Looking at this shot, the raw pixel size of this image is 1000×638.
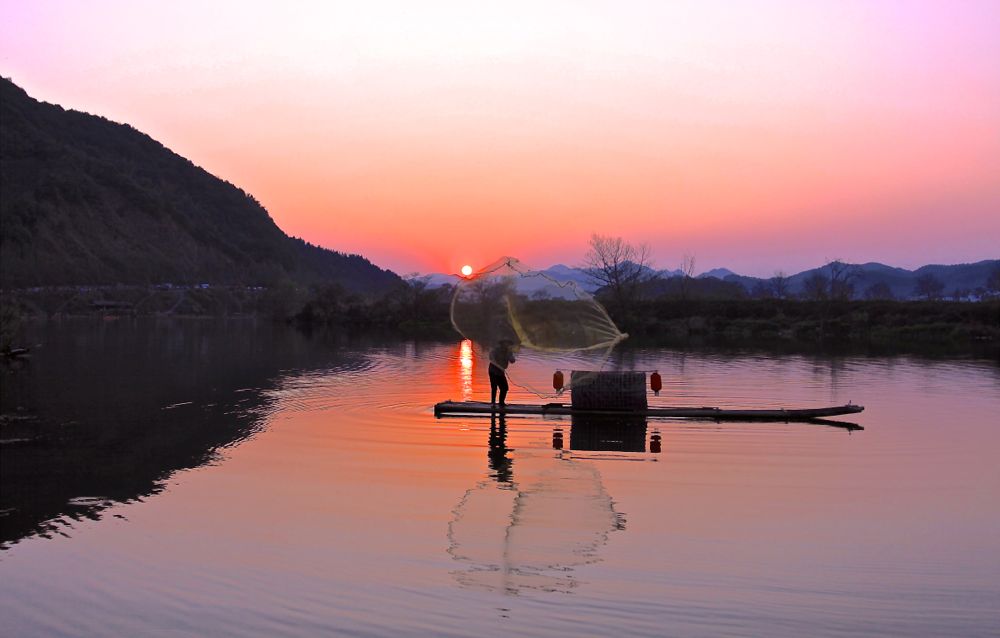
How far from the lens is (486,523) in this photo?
11.5m

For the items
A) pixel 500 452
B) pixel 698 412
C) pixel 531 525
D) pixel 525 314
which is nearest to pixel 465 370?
pixel 698 412

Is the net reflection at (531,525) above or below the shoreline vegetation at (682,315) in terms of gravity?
below

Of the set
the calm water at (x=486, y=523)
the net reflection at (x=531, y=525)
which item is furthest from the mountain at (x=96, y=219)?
the net reflection at (x=531, y=525)

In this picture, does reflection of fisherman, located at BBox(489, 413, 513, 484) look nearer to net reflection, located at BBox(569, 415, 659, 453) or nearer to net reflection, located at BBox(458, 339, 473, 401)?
net reflection, located at BBox(569, 415, 659, 453)

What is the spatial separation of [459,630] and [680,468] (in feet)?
26.0

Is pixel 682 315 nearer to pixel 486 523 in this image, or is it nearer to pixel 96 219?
pixel 486 523

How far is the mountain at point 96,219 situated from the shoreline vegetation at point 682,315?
11.5 meters

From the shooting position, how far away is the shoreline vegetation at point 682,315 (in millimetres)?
62197

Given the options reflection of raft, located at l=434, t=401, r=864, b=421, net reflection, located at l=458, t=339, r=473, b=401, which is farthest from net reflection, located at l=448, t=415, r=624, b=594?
net reflection, located at l=458, t=339, r=473, b=401

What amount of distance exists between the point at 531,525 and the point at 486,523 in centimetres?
57

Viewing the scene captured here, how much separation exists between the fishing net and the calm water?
189 centimetres

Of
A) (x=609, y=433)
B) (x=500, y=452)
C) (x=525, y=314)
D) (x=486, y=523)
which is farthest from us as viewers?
(x=609, y=433)

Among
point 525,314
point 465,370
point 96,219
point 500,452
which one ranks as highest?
point 96,219

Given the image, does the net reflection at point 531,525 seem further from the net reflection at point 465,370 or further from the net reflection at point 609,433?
the net reflection at point 465,370
